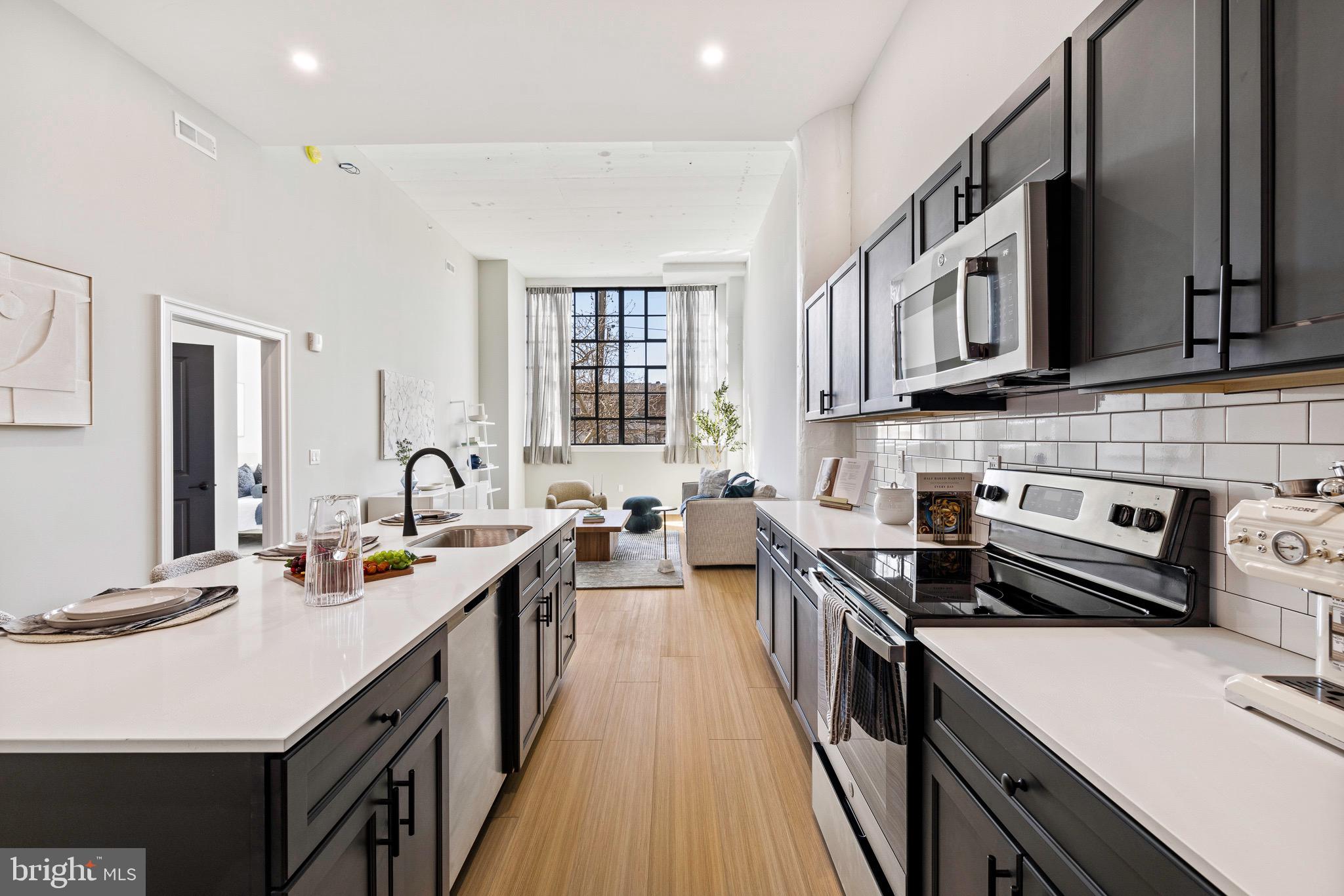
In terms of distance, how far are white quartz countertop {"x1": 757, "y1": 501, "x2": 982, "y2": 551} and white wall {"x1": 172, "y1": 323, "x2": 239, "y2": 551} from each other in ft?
15.0

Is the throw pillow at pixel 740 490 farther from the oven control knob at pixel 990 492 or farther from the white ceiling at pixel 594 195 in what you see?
the oven control knob at pixel 990 492

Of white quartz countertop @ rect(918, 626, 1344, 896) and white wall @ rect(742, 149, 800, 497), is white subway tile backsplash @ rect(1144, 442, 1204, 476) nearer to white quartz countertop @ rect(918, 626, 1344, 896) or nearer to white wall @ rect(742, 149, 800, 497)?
white quartz countertop @ rect(918, 626, 1344, 896)

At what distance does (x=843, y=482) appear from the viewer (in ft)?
10.9

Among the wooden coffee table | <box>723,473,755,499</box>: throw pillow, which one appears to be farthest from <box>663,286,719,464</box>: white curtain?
the wooden coffee table

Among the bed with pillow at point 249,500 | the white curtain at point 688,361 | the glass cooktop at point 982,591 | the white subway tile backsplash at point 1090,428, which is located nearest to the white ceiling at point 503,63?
the white subway tile backsplash at point 1090,428

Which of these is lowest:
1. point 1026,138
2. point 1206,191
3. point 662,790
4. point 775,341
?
point 662,790

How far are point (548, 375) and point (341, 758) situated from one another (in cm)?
841

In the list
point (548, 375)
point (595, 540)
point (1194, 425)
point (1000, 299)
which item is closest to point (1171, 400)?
point (1194, 425)

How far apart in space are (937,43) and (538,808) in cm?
338

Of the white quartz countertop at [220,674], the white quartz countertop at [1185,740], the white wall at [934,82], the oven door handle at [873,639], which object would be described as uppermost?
the white wall at [934,82]

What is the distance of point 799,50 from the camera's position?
9.82 ft

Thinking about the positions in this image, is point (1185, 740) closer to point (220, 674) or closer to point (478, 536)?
point (220, 674)

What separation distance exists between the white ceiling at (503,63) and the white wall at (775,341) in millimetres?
923

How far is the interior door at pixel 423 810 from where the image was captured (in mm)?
1164
